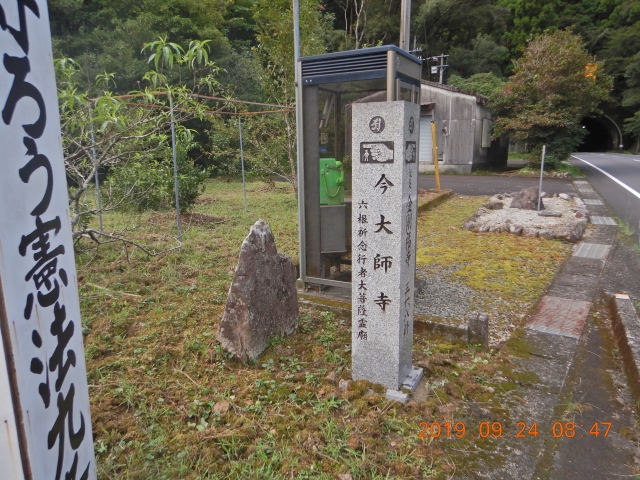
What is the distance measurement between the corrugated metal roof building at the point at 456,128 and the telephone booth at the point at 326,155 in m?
14.5

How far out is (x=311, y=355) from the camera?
3.42 meters

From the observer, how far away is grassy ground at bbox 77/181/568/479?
2318 mm

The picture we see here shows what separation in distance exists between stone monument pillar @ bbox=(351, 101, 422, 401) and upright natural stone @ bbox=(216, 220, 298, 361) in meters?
0.81

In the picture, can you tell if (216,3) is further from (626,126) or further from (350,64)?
(626,126)

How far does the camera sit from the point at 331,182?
4754 mm

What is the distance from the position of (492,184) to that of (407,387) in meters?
13.8

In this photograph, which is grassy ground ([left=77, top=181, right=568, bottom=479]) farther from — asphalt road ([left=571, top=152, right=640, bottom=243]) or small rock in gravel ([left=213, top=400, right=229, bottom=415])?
asphalt road ([left=571, top=152, right=640, bottom=243])

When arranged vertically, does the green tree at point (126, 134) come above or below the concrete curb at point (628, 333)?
above

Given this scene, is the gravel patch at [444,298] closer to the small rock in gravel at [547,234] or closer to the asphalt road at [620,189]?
the small rock in gravel at [547,234]

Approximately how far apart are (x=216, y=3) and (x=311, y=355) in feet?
57.5
